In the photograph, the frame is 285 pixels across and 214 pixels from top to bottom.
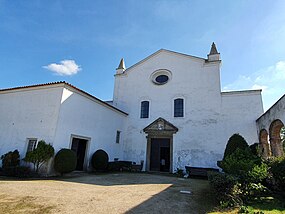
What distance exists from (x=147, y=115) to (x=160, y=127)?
203 cm

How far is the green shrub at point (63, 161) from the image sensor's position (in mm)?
10464

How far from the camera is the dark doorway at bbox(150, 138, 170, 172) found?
53.1ft

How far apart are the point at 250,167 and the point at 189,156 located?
9111 millimetres

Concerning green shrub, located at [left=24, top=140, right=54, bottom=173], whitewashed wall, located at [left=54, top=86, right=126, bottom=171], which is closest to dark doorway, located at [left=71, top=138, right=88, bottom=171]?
whitewashed wall, located at [left=54, top=86, right=126, bottom=171]

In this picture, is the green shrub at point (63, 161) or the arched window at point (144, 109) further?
the arched window at point (144, 109)

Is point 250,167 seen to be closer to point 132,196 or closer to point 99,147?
point 132,196

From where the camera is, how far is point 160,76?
19016 mm

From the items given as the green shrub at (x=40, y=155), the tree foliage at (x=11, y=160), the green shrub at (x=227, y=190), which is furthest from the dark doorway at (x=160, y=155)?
the green shrub at (x=227, y=190)

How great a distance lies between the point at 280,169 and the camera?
265 inches

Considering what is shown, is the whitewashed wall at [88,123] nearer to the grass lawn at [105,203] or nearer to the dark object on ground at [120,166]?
the dark object on ground at [120,166]

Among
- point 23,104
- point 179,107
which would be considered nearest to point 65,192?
point 23,104

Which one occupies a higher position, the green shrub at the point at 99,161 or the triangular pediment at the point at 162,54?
the triangular pediment at the point at 162,54

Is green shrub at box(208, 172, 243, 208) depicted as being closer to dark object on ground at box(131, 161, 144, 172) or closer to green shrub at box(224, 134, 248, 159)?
green shrub at box(224, 134, 248, 159)

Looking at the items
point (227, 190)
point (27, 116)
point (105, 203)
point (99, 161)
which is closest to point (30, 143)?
point (27, 116)
